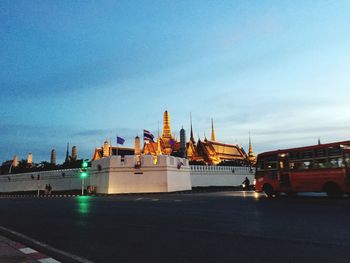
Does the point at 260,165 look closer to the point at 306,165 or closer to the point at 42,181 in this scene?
the point at 306,165

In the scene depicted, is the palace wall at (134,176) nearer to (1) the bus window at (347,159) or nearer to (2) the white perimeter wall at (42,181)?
(2) the white perimeter wall at (42,181)

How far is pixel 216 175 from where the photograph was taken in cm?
5519

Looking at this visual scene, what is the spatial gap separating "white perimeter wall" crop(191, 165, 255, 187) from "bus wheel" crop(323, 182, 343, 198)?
3307cm

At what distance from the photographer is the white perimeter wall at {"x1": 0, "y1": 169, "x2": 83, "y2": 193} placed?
1984 inches

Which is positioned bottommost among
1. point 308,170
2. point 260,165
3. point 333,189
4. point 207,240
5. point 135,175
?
point 207,240

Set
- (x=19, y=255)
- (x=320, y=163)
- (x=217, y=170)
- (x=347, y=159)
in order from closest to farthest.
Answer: (x=19, y=255) < (x=347, y=159) < (x=320, y=163) < (x=217, y=170)

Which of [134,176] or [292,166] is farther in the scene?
[134,176]

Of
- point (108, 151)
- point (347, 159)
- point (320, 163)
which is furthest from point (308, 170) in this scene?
point (108, 151)

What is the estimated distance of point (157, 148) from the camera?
9662 cm

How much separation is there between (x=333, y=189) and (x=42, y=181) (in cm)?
4958

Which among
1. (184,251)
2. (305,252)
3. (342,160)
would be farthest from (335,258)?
(342,160)

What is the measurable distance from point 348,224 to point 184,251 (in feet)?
17.1

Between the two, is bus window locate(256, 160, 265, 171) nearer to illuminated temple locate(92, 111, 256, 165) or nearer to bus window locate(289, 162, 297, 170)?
bus window locate(289, 162, 297, 170)

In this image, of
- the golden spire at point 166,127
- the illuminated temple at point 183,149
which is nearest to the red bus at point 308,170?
the illuminated temple at point 183,149
